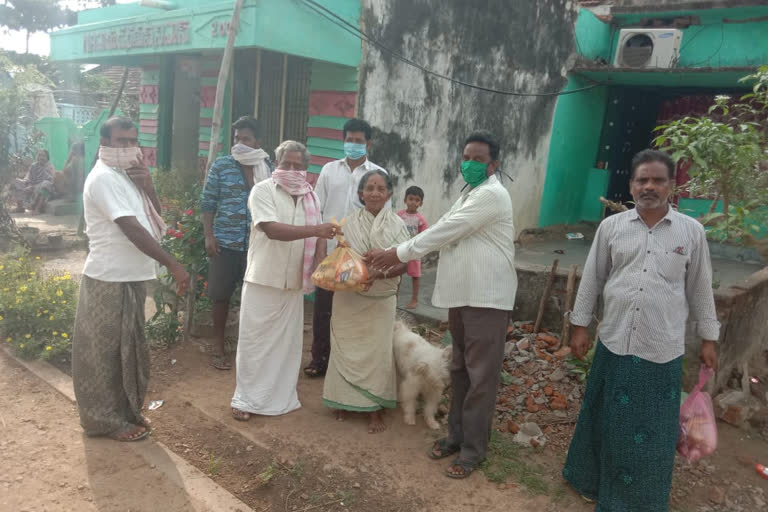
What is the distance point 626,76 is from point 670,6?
1.24 metres

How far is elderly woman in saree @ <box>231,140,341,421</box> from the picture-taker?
3705 millimetres

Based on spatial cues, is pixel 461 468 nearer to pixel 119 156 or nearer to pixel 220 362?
pixel 220 362

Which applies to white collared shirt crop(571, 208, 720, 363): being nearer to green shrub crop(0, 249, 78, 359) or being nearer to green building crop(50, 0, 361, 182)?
green building crop(50, 0, 361, 182)

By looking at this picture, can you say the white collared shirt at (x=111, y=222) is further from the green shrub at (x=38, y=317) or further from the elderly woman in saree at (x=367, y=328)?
the green shrub at (x=38, y=317)

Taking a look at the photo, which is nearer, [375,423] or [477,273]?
[477,273]

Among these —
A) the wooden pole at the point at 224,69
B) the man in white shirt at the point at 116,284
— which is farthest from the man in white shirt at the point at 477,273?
the wooden pole at the point at 224,69

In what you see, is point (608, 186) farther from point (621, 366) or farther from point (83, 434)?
point (83, 434)

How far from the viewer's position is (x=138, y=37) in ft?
23.0

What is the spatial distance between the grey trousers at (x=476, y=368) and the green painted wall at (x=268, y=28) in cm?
346

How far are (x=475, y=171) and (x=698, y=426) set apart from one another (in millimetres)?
1823

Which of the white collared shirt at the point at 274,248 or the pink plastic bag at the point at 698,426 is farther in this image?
the white collared shirt at the point at 274,248

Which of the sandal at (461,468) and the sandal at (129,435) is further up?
the sandal at (461,468)

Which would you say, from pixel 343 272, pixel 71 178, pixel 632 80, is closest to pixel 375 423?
pixel 343 272

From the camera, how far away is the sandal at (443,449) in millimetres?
3553
